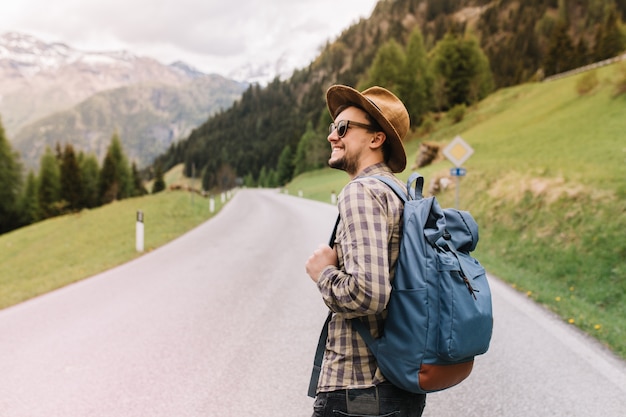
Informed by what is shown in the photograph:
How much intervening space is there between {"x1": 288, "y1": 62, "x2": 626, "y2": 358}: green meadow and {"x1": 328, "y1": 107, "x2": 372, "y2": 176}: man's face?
4.86 metres

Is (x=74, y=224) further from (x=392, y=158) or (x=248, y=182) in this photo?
(x=248, y=182)

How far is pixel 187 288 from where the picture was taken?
7934mm

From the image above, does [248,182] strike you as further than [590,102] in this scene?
Yes

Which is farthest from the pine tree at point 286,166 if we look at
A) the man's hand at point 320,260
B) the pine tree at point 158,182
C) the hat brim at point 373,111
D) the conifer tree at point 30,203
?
the man's hand at point 320,260

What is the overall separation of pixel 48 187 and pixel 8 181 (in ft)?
24.4

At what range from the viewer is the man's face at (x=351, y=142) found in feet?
6.27

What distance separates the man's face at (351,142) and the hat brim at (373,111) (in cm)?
4

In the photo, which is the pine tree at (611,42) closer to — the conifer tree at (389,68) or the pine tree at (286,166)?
the conifer tree at (389,68)

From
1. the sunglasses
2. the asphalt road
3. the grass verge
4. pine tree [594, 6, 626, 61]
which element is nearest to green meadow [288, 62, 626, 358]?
the asphalt road

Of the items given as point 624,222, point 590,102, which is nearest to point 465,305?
point 624,222

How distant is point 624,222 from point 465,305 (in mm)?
9835

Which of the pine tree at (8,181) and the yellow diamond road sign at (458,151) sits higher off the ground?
the yellow diamond road sign at (458,151)

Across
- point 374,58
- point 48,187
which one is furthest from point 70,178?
point 374,58

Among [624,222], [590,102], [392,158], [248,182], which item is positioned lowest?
[248,182]
